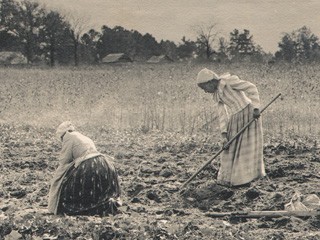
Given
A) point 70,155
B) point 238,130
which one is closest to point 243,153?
point 238,130

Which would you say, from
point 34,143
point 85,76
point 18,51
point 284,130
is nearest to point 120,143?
point 34,143

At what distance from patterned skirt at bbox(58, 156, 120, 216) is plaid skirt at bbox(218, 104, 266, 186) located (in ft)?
5.49

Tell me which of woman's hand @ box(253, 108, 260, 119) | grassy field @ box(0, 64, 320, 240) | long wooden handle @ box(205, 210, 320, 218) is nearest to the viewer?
grassy field @ box(0, 64, 320, 240)

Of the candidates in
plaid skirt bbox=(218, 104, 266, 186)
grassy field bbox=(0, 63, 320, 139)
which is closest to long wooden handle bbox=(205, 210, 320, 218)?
plaid skirt bbox=(218, 104, 266, 186)

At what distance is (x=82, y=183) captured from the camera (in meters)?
6.60

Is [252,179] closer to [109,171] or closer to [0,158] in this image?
[109,171]

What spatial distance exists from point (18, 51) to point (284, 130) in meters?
30.9

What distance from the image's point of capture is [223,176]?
7660mm

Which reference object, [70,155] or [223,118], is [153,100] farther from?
[70,155]

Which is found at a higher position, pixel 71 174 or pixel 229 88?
pixel 229 88

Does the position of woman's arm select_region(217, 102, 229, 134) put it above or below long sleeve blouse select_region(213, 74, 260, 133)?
below

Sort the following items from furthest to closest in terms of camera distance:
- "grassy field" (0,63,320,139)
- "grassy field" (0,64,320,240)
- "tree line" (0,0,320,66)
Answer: "tree line" (0,0,320,66)
"grassy field" (0,63,320,139)
"grassy field" (0,64,320,240)

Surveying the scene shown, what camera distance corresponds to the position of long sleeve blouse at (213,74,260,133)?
7539 millimetres

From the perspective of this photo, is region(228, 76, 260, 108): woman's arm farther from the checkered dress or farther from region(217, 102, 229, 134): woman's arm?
region(217, 102, 229, 134): woman's arm
